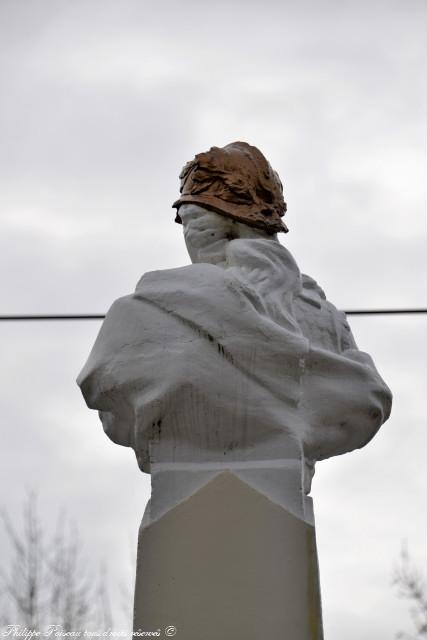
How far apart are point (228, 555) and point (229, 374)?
62cm

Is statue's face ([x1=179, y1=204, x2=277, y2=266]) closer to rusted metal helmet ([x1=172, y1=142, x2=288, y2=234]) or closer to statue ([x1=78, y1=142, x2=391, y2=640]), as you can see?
rusted metal helmet ([x1=172, y1=142, x2=288, y2=234])

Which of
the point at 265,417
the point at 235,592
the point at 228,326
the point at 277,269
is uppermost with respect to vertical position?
the point at 277,269

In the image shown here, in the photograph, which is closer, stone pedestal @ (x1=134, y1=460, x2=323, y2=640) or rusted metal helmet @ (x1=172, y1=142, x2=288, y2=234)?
stone pedestal @ (x1=134, y1=460, x2=323, y2=640)

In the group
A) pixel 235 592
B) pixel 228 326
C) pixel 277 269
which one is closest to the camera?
pixel 235 592

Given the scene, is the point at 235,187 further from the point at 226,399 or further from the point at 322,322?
the point at 226,399

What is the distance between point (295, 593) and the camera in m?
4.38

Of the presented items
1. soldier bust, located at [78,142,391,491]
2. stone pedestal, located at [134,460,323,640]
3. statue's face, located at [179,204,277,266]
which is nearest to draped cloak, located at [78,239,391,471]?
soldier bust, located at [78,142,391,491]

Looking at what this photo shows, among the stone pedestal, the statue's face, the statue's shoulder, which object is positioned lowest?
the stone pedestal

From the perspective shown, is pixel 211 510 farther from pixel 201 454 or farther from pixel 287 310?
pixel 287 310

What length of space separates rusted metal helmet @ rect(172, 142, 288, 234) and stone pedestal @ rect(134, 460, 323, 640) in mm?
1032

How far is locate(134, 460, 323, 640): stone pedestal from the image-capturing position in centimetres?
431

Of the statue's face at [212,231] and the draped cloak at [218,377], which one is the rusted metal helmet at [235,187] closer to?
the statue's face at [212,231]

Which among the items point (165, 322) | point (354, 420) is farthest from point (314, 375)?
point (165, 322)

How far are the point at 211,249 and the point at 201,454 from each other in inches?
34.6
